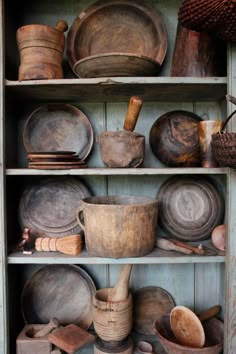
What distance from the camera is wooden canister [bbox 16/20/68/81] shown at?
3.55 feet

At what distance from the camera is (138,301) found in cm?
138

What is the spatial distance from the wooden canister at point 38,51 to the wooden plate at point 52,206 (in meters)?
0.47

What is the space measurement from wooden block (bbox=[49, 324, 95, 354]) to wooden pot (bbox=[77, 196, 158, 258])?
1.18ft

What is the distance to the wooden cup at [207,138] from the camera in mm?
1079

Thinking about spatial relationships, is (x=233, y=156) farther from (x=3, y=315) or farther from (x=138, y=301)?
(x=3, y=315)

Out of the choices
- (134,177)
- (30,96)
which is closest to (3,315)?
(134,177)

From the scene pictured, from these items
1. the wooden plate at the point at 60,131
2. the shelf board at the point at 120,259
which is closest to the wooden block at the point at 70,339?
the shelf board at the point at 120,259

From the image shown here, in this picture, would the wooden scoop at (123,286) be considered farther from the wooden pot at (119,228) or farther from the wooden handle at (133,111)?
the wooden handle at (133,111)

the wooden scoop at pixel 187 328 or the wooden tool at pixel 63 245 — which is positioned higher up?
the wooden tool at pixel 63 245

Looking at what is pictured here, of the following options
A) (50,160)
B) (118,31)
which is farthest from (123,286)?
(118,31)

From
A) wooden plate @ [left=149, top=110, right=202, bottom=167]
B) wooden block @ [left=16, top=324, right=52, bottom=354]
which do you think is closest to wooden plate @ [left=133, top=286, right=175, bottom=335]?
wooden block @ [left=16, top=324, right=52, bottom=354]

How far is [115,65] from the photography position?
3.40ft

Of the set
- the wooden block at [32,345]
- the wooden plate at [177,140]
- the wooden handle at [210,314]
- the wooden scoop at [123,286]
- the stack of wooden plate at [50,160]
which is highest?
the wooden plate at [177,140]

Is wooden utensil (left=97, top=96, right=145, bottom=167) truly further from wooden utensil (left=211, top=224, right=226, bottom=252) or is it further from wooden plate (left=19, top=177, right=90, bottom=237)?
wooden utensil (left=211, top=224, right=226, bottom=252)
